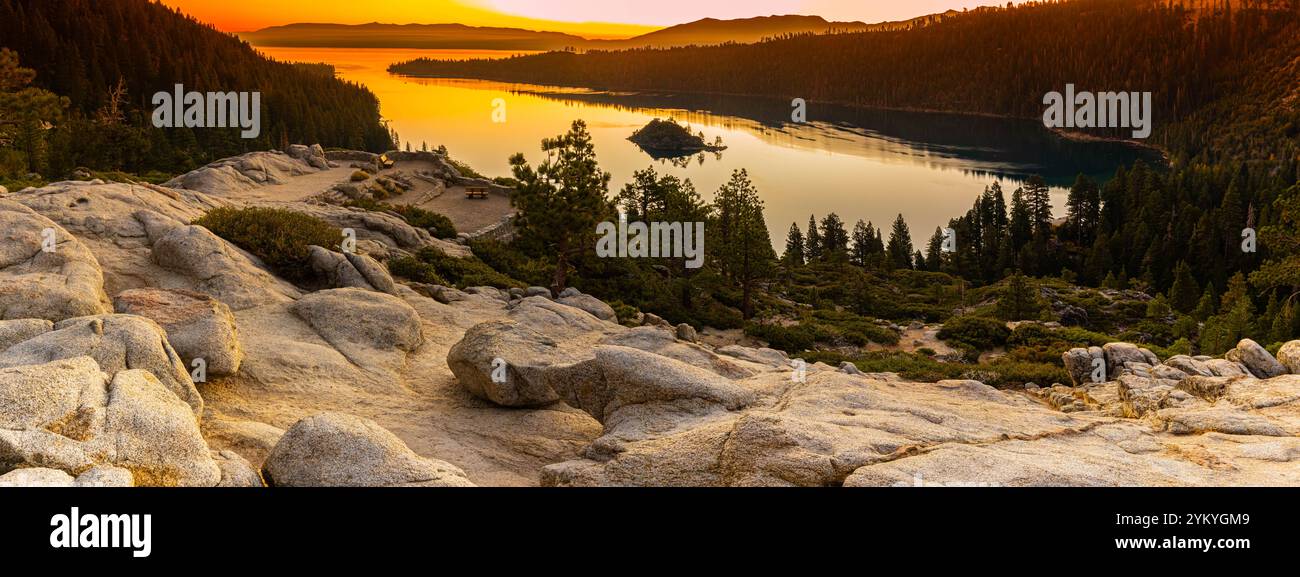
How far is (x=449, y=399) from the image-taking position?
20766mm

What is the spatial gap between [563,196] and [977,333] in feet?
86.8

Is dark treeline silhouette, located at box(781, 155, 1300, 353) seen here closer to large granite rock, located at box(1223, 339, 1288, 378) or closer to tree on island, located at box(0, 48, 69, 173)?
large granite rock, located at box(1223, 339, 1288, 378)

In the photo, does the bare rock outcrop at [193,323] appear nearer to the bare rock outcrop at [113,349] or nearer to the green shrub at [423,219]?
the bare rock outcrop at [113,349]

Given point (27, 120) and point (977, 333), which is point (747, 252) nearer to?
point (977, 333)

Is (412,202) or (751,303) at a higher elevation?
(412,202)

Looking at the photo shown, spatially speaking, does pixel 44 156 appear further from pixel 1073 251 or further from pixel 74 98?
pixel 1073 251

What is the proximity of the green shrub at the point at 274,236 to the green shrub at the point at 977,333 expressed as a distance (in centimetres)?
3549

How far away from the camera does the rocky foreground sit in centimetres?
1156

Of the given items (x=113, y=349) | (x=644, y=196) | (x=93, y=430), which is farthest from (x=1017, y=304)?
(x=93, y=430)

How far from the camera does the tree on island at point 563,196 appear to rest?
4344 cm

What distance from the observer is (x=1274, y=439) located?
1421cm

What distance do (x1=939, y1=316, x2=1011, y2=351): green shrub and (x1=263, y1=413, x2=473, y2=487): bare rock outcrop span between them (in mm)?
41455

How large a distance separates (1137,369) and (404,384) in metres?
23.4

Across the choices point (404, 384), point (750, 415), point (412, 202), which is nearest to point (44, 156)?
point (412, 202)
